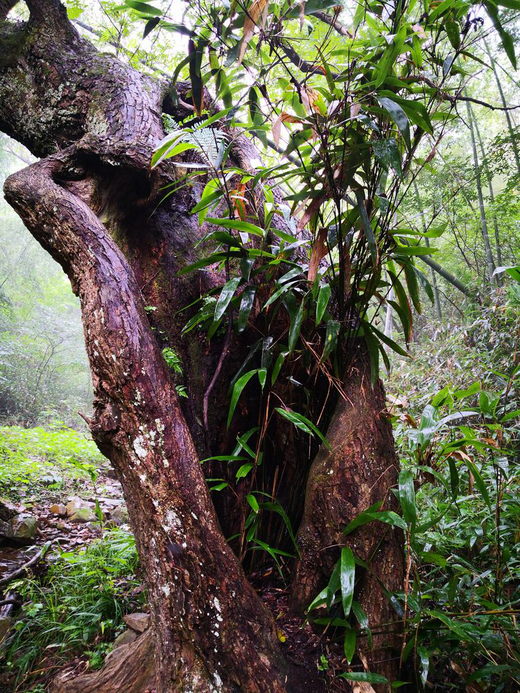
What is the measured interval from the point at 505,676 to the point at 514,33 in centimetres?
565

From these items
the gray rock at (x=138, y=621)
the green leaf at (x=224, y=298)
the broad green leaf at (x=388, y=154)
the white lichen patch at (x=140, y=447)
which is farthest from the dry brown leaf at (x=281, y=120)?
the gray rock at (x=138, y=621)

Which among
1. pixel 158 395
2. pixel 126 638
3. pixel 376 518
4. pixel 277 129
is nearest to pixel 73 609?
pixel 126 638

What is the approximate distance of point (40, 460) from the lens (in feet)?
15.5

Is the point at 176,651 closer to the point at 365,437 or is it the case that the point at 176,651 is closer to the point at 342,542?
the point at 342,542

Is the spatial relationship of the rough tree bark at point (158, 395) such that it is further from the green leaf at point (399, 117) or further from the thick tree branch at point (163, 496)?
the green leaf at point (399, 117)

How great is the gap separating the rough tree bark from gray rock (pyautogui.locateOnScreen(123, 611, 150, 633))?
7.9 inches

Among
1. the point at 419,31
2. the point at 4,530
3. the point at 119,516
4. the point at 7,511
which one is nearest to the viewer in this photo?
the point at 419,31

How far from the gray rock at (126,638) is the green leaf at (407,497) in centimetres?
130

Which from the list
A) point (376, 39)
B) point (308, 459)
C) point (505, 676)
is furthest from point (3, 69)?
point (505, 676)

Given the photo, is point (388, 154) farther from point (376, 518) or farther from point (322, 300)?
point (376, 518)

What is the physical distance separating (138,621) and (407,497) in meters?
1.31

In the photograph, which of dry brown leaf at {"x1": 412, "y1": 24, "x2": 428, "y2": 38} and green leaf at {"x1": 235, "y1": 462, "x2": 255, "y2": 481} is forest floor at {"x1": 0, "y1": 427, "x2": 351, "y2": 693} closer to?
green leaf at {"x1": 235, "y1": 462, "x2": 255, "y2": 481}

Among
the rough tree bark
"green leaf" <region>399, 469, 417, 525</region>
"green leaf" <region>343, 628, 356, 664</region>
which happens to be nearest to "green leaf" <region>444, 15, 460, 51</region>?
the rough tree bark

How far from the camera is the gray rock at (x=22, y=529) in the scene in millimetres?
2663
